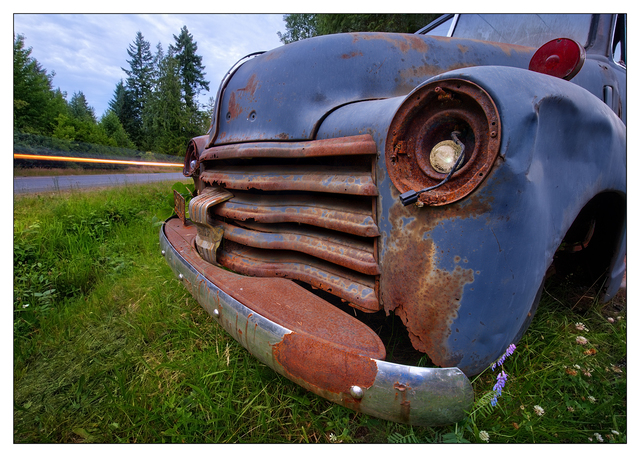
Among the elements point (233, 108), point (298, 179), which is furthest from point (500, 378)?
point (233, 108)

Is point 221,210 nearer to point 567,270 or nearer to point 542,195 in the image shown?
point 542,195

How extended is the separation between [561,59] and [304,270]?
4.18ft

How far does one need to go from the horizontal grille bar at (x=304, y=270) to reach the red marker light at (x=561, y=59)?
1.06 m

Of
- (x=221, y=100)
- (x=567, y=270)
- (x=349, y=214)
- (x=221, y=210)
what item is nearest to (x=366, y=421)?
(x=349, y=214)

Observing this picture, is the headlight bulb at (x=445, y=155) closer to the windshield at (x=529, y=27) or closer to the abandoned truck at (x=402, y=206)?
the abandoned truck at (x=402, y=206)

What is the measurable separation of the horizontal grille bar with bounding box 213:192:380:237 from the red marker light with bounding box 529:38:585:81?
0.89m

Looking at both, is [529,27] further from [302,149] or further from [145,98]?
[145,98]

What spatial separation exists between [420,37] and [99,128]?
7.02 m

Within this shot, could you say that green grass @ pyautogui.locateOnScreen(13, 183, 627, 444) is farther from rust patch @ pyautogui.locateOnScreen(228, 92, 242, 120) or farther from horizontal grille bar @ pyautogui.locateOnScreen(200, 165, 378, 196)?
rust patch @ pyautogui.locateOnScreen(228, 92, 242, 120)

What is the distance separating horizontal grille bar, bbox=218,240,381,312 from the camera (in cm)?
117

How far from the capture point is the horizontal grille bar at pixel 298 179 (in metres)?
1.15

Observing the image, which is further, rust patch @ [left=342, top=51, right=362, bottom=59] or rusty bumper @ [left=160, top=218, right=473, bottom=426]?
rust patch @ [left=342, top=51, right=362, bottom=59]

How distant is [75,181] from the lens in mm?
4484

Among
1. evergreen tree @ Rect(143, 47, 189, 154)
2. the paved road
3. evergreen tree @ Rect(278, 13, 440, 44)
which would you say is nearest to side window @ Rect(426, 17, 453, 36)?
evergreen tree @ Rect(278, 13, 440, 44)
